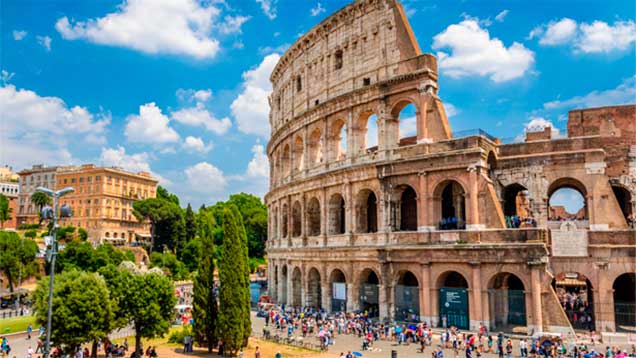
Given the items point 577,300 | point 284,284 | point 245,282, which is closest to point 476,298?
point 577,300

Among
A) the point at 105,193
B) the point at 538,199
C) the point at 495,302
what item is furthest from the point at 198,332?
the point at 105,193

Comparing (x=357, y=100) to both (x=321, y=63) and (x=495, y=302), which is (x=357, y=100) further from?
(x=495, y=302)

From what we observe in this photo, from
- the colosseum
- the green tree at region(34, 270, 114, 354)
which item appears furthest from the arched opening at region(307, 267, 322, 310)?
the green tree at region(34, 270, 114, 354)

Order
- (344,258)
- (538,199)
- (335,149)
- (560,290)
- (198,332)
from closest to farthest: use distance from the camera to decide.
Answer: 1. (198,332)
2. (538,199)
3. (344,258)
4. (335,149)
5. (560,290)

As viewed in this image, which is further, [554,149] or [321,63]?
[321,63]

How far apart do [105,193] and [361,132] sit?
66973 mm

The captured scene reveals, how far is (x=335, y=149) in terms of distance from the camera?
33906mm

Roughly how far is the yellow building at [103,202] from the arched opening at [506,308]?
73.0m

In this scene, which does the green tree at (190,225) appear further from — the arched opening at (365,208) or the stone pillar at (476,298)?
the stone pillar at (476,298)

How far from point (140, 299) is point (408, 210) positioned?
16543mm

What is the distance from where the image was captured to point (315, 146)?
36375 millimetres

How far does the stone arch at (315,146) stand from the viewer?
118 ft

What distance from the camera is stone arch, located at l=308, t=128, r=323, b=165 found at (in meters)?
36.1

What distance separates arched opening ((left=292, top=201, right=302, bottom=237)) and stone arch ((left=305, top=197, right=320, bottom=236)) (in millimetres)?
2817
